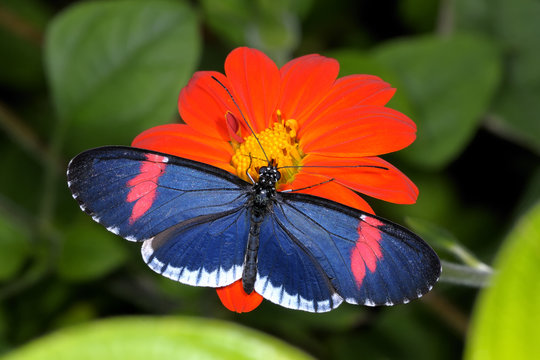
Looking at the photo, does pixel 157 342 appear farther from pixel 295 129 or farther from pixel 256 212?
pixel 295 129

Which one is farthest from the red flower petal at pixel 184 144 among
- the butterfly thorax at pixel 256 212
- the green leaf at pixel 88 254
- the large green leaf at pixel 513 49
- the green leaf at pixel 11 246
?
the large green leaf at pixel 513 49

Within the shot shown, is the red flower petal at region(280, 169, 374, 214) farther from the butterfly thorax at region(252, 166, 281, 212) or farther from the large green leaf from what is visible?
the large green leaf

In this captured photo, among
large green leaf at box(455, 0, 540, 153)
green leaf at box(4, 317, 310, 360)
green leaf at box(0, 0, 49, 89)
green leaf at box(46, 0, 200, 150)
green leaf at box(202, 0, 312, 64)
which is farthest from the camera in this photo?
green leaf at box(0, 0, 49, 89)

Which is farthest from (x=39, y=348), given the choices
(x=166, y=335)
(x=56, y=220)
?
(x=56, y=220)

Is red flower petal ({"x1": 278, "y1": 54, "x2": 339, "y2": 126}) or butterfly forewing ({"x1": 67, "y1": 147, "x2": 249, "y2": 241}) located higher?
red flower petal ({"x1": 278, "y1": 54, "x2": 339, "y2": 126})

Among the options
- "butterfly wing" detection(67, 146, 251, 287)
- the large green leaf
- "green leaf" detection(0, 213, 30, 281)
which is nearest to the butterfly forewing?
"butterfly wing" detection(67, 146, 251, 287)

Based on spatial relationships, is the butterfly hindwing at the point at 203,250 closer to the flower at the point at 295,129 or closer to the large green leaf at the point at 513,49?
the flower at the point at 295,129

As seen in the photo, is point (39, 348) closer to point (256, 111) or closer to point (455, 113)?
point (256, 111)
